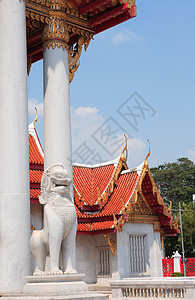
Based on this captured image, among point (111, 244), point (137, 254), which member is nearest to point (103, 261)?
point (111, 244)

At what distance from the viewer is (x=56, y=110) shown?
10.6 metres

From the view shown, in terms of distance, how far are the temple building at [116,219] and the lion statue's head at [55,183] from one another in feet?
21.5

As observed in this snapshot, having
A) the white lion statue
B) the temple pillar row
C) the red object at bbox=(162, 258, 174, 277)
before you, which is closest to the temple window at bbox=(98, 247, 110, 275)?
the temple pillar row

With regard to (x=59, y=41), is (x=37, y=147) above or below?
below

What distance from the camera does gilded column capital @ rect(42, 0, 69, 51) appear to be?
11.1 m

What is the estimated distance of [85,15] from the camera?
12297 mm

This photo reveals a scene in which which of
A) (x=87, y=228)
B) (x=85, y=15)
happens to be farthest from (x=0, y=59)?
(x=87, y=228)

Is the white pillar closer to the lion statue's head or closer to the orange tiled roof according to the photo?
the lion statue's head

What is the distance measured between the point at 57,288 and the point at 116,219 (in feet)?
26.7

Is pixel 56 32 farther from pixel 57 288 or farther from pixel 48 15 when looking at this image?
pixel 57 288

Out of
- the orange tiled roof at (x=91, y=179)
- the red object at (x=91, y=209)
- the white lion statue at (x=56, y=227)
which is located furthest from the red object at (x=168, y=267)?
the white lion statue at (x=56, y=227)

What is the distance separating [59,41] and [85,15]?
162 centimetres

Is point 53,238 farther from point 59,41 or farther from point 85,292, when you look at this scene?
point 59,41

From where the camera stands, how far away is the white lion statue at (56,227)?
24.8 ft
